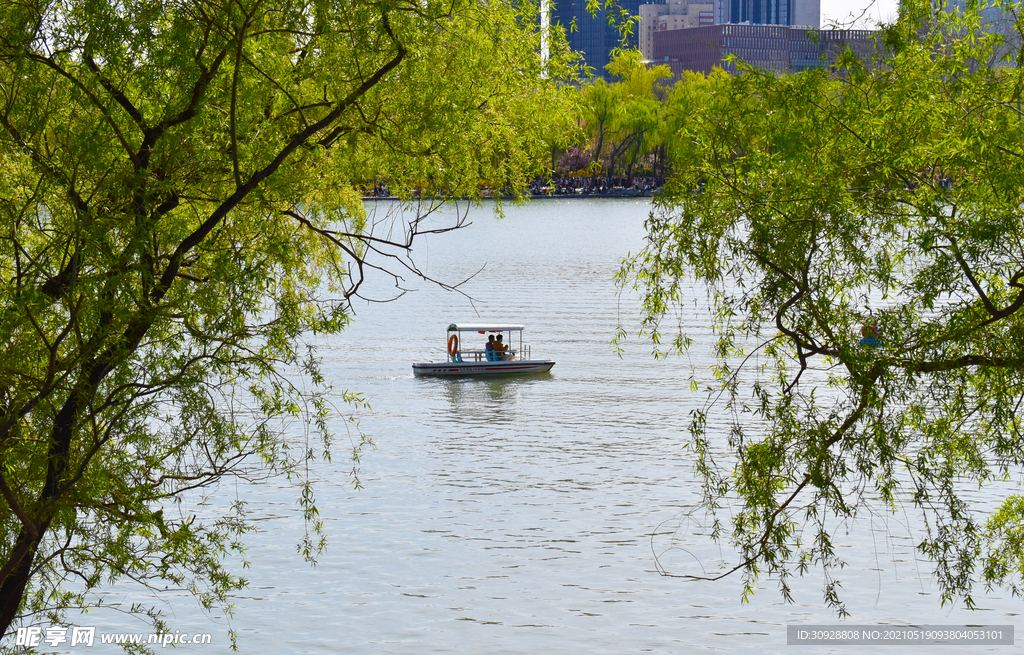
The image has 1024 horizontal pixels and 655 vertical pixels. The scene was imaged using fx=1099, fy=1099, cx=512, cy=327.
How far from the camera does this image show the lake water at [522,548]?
16.7 meters

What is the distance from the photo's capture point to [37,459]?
7.55 meters

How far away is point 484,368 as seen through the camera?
1462 inches

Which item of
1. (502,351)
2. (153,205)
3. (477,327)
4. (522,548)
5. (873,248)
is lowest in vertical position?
(522,548)

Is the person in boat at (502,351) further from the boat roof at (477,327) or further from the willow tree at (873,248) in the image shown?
the willow tree at (873,248)

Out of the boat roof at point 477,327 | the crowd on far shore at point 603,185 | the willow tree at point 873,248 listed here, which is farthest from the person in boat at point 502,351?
the crowd on far shore at point 603,185

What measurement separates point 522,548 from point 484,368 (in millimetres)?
17483

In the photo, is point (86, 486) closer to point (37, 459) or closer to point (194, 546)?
point (37, 459)

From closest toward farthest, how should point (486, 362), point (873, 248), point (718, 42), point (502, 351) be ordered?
point (873, 248) → point (486, 362) → point (502, 351) → point (718, 42)

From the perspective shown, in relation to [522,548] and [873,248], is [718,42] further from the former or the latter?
[873,248]

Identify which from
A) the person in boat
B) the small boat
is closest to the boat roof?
the small boat

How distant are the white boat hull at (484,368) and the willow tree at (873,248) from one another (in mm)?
27135

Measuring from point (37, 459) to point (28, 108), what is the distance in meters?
2.41

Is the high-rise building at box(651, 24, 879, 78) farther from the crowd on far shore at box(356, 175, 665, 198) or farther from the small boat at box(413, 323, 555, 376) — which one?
the small boat at box(413, 323, 555, 376)

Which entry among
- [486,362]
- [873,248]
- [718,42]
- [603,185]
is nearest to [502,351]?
[486,362]
